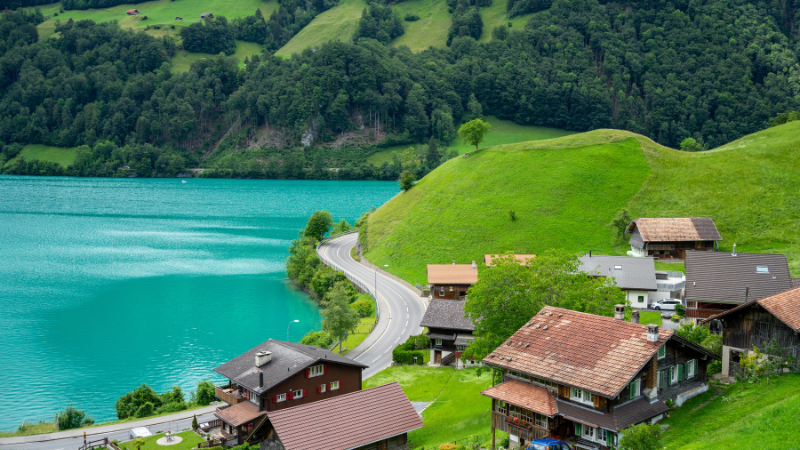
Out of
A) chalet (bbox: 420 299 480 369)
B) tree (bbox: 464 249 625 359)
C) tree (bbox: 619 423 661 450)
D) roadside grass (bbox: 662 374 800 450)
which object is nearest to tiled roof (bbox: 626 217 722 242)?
chalet (bbox: 420 299 480 369)

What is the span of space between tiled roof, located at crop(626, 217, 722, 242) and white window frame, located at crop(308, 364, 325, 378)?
58.7 m

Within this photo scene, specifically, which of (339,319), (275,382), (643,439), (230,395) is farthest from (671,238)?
(643,439)

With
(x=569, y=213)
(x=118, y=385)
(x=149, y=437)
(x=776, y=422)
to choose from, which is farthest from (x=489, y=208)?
(x=776, y=422)

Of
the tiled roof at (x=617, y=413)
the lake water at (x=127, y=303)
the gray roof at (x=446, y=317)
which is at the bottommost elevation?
the lake water at (x=127, y=303)

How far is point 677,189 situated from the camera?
351 feet

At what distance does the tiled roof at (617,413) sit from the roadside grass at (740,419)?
1.14 m

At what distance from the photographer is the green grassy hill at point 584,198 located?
3848 inches

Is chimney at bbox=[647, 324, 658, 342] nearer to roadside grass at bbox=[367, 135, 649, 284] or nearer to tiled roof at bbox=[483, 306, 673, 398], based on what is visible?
tiled roof at bbox=[483, 306, 673, 398]

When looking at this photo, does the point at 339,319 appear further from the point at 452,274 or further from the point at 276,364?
the point at 452,274

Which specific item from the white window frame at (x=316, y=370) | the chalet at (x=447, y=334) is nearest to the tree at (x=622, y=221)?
the chalet at (x=447, y=334)

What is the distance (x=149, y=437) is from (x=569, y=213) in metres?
78.6

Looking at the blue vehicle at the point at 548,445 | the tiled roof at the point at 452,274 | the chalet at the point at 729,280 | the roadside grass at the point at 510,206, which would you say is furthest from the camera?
the roadside grass at the point at 510,206

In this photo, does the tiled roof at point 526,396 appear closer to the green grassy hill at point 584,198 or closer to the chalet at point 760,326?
the chalet at point 760,326

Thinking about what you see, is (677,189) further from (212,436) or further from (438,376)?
(212,436)
